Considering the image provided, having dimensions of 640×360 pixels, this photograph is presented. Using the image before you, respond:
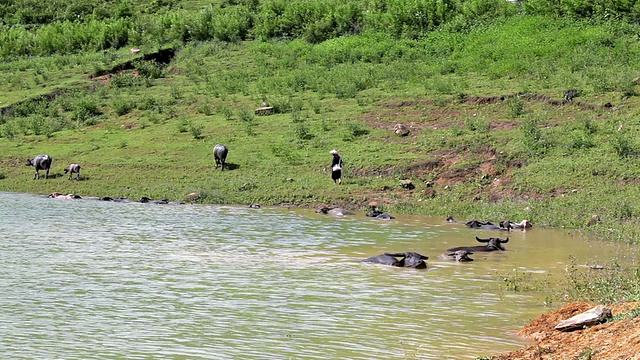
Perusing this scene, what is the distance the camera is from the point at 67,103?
3697 centimetres

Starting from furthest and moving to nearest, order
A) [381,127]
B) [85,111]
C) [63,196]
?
[85,111]
[381,127]
[63,196]

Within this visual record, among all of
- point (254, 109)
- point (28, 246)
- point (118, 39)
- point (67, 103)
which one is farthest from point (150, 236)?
point (118, 39)

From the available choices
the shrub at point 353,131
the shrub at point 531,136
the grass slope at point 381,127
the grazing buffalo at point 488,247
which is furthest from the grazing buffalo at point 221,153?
the grazing buffalo at point 488,247

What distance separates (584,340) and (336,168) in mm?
15623

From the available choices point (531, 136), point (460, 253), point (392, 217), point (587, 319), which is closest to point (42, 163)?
point (392, 217)

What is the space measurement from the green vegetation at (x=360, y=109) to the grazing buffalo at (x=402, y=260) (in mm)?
3129

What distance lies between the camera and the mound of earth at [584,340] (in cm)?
789

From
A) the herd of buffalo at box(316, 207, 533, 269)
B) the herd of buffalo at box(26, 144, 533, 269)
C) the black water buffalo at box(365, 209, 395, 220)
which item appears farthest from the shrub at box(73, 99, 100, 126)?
the herd of buffalo at box(316, 207, 533, 269)

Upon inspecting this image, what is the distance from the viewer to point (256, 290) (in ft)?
41.2

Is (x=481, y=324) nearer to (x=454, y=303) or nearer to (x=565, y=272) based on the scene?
(x=454, y=303)

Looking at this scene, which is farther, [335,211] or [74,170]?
[74,170]

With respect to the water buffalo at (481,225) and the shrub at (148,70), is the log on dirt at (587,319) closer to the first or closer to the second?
the water buffalo at (481,225)

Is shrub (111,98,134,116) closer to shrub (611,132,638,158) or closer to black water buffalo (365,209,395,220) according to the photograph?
black water buffalo (365,209,395,220)

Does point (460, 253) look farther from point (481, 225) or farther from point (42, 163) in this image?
point (42, 163)
